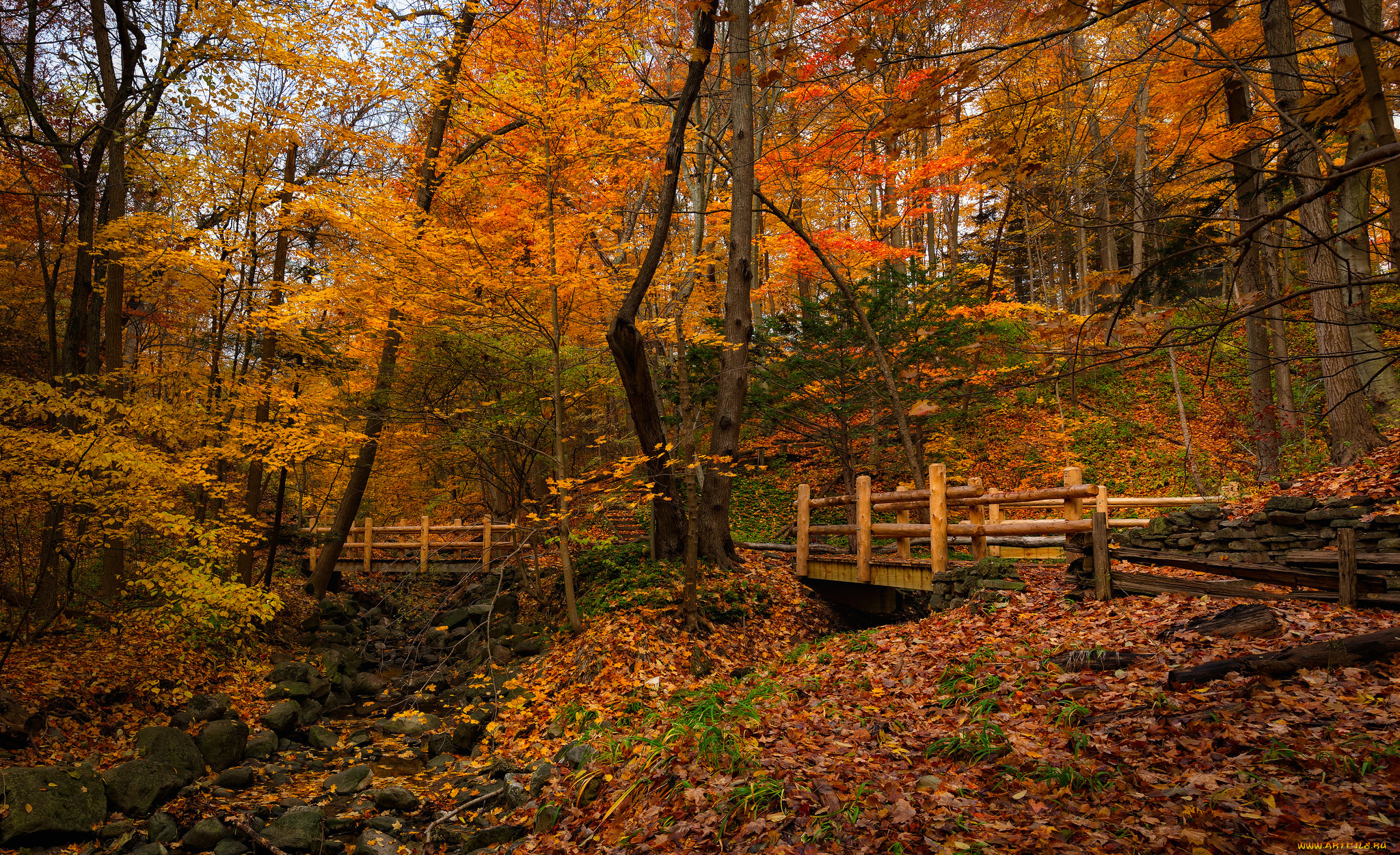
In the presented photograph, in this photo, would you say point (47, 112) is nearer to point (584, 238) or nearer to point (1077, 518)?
point (584, 238)

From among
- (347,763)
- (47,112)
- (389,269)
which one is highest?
(47,112)

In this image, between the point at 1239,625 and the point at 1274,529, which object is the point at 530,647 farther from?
the point at 1274,529

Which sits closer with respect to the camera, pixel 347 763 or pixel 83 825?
pixel 83 825

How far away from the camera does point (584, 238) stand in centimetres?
977

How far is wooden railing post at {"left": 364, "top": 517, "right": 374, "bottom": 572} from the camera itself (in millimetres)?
16250

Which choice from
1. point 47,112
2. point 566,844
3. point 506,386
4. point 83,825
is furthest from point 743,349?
point 47,112

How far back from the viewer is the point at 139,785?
262 inches

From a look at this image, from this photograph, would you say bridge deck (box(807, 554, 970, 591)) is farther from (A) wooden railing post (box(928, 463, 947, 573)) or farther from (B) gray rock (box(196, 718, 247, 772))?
(B) gray rock (box(196, 718, 247, 772))

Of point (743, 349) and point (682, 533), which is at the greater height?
point (743, 349)

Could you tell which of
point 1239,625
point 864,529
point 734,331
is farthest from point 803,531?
point 1239,625

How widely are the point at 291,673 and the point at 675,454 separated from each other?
6426mm

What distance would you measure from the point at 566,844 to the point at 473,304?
6.70 meters

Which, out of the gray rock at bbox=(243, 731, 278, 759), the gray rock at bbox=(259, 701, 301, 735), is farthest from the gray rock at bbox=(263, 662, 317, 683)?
the gray rock at bbox=(243, 731, 278, 759)

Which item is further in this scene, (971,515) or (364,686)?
(364,686)
